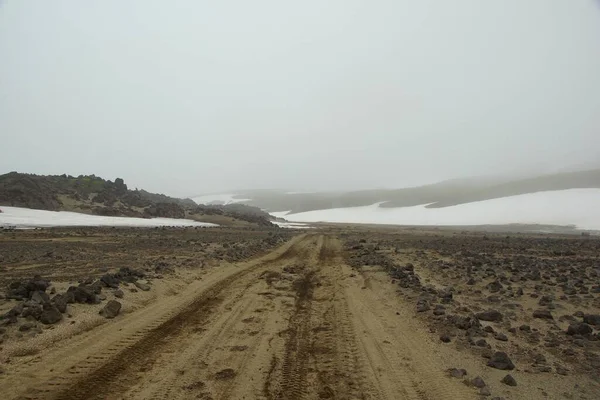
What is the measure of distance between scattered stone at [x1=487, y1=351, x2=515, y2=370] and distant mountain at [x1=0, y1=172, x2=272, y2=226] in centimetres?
4985

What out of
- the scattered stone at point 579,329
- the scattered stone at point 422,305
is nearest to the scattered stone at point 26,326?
the scattered stone at point 422,305

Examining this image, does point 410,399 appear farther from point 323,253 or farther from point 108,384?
point 323,253

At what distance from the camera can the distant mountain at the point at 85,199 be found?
1773 inches

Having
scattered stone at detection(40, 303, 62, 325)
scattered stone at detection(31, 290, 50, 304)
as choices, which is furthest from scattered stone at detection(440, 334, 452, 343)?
scattered stone at detection(31, 290, 50, 304)

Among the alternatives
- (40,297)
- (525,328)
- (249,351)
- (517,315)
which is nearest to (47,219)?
(40,297)

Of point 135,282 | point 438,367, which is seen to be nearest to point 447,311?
point 438,367

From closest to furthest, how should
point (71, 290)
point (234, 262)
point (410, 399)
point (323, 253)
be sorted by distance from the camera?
point (410, 399)
point (71, 290)
point (234, 262)
point (323, 253)

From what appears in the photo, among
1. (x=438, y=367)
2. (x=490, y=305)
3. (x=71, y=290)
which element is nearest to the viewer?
(x=438, y=367)

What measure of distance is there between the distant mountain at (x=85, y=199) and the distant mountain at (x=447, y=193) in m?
67.3

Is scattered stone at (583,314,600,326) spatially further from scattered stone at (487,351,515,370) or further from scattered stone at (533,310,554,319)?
scattered stone at (487,351,515,370)

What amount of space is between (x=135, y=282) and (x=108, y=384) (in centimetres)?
608

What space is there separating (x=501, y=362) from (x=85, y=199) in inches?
2228

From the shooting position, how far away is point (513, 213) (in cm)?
7638

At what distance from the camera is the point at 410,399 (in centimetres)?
461
